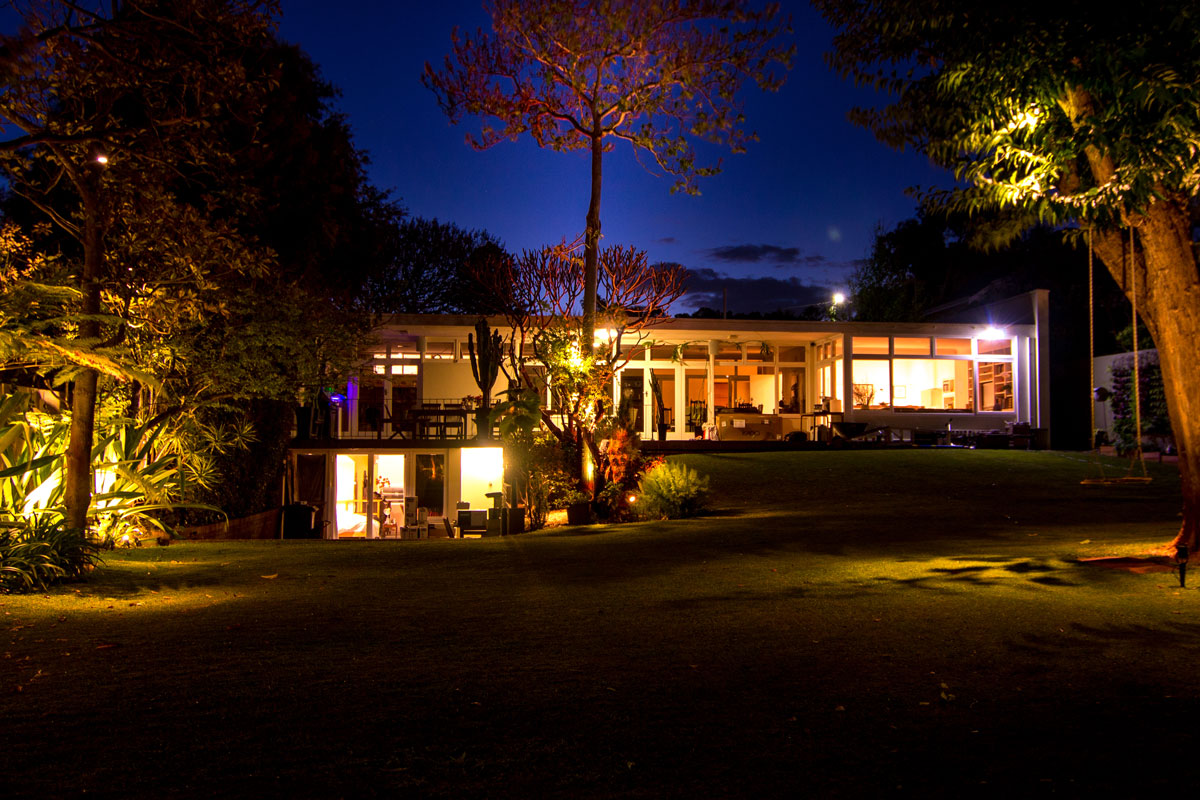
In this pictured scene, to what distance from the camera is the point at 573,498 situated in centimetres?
1213

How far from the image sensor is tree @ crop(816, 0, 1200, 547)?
5.36m

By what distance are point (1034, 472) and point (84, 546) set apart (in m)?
14.9

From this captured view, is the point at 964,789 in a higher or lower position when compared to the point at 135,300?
lower

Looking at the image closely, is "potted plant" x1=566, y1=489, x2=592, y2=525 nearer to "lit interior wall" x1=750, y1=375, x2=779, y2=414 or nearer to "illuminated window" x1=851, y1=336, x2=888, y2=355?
"illuminated window" x1=851, y1=336, x2=888, y2=355

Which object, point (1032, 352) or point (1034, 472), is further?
point (1032, 352)

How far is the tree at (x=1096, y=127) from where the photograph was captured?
5359 millimetres

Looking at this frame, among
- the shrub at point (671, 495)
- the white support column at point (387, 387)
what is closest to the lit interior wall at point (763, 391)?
the white support column at point (387, 387)

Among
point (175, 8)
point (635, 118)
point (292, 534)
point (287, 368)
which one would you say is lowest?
point (292, 534)

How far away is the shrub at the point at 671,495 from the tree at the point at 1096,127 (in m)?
5.32

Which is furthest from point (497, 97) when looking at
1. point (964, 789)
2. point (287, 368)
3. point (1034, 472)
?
point (964, 789)

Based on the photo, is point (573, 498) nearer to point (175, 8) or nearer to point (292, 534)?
point (292, 534)

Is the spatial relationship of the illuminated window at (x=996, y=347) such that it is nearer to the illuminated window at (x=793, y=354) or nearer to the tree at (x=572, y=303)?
the illuminated window at (x=793, y=354)

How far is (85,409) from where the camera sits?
21.4ft

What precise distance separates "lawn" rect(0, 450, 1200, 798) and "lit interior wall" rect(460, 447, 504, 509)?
892 centimetres
